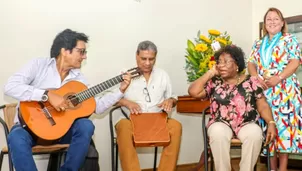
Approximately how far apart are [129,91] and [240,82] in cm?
88

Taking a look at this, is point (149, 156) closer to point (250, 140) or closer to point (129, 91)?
point (129, 91)

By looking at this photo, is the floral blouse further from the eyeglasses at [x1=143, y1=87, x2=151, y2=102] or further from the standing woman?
the eyeglasses at [x1=143, y1=87, x2=151, y2=102]

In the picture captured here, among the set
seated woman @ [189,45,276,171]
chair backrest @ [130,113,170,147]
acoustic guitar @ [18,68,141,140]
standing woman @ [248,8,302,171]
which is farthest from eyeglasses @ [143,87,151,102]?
standing woman @ [248,8,302,171]

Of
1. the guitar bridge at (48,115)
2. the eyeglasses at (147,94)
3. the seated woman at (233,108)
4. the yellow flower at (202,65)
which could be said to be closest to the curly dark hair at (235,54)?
the seated woman at (233,108)

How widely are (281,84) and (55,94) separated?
167cm

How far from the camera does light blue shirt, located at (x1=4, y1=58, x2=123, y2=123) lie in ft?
8.27

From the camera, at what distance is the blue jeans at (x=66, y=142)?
7.64 ft

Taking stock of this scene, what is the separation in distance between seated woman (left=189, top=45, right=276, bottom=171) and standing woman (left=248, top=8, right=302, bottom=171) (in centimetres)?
16

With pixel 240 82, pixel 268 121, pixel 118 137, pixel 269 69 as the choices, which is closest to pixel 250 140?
pixel 268 121

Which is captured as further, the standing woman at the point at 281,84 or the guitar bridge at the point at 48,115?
the standing woman at the point at 281,84

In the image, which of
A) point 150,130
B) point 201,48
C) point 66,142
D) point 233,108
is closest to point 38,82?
point 66,142

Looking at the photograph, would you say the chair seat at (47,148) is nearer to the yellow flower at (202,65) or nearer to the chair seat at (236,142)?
the chair seat at (236,142)

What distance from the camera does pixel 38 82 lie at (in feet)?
8.95

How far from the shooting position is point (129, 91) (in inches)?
127
